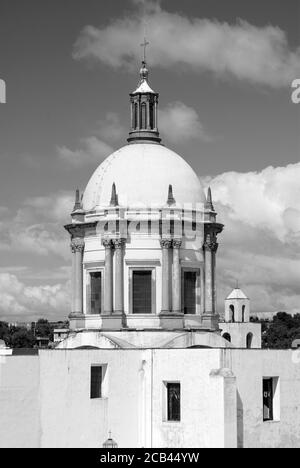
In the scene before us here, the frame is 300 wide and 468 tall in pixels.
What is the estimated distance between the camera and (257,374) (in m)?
46.8

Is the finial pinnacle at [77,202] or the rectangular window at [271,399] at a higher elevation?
the finial pinnacle at [77,202]

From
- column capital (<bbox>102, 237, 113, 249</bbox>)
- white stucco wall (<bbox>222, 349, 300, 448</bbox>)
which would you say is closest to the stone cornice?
column capital (<bbox>102, 237, 113, 249</bbox>)

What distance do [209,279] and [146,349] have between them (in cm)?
685

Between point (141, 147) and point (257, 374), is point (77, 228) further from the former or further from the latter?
point (257, 374)

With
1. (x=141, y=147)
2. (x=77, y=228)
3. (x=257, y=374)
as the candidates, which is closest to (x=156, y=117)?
(x=141, y=147)

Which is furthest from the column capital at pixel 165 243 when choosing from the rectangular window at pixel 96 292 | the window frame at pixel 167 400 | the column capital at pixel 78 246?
the window frame at pixel 167 400

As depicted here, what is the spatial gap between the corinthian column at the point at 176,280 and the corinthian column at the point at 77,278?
4.90 metres

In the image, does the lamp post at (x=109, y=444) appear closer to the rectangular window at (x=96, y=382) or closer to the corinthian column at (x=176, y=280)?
the rectangular window at (x=96, y=382)

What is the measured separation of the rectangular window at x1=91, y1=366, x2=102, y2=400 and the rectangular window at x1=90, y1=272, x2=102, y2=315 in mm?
6006

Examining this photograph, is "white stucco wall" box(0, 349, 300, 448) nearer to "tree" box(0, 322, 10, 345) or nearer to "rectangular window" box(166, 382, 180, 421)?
"rectangular window" box(166, 382, 180, 421)

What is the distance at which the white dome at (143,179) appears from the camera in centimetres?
5256

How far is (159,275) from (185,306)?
2.21m

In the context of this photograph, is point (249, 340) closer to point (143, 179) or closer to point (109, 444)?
point (143, 179)

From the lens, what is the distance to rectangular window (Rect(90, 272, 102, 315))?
52750 mm
